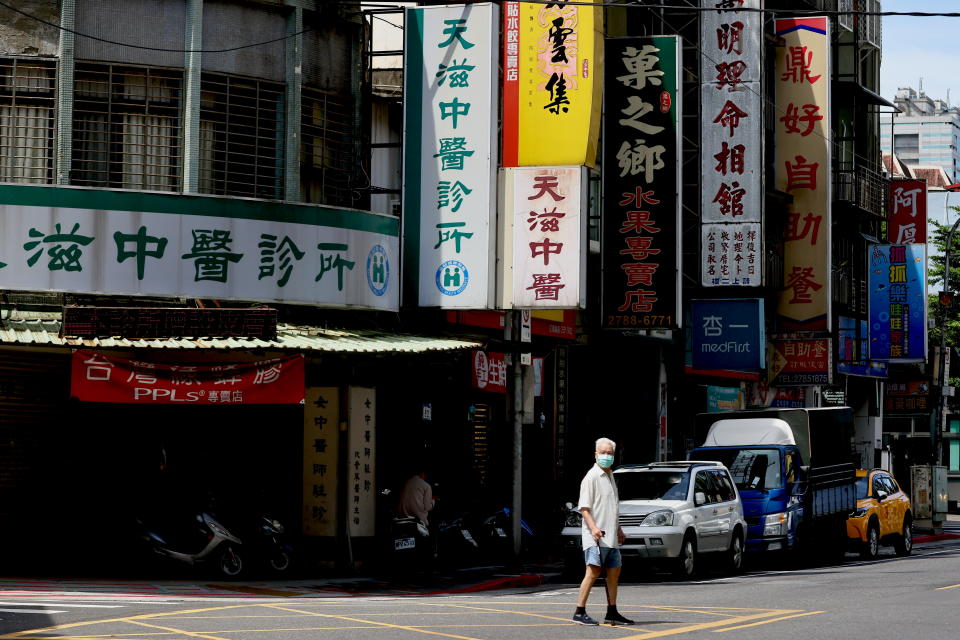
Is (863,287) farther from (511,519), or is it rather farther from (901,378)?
(511,519)

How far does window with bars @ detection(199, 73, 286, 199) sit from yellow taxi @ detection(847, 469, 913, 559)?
12.3m

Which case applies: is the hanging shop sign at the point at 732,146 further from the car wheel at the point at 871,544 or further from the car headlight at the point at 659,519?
the car headlight at the point at 659,519

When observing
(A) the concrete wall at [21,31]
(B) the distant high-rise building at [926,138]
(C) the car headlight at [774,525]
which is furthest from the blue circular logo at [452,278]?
(B) the distant high-rise building at [926,138]

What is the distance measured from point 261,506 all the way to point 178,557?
283cm

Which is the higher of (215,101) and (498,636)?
(215,101)

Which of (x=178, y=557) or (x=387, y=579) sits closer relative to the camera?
(x=178, y=557)

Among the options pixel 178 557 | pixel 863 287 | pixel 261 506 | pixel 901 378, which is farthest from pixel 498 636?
pixel 901 378

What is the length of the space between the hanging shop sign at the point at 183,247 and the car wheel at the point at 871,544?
35.2ft

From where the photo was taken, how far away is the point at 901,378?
1950 inches

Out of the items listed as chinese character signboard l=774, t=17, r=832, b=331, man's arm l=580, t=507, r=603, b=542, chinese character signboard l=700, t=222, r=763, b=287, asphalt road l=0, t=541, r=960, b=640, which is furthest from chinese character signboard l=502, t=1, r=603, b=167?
chinese character signboard l=774, t=17, r=832, b=331

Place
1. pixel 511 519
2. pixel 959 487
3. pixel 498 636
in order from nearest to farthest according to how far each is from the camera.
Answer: pixel 498 636 → pixel 511 519 → pixel 959 487

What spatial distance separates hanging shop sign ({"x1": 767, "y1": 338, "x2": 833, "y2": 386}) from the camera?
37.8 m

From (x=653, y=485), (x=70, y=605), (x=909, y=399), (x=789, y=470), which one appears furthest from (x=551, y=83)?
(x=909, y=399)

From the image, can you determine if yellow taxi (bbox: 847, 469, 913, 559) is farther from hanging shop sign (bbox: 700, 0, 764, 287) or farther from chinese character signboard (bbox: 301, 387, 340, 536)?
chinese character signboard (bbox: 301, 387, 340, 536)
